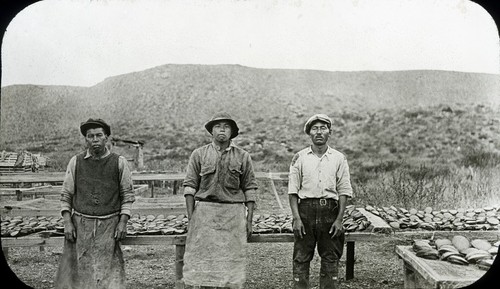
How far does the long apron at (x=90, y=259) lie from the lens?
Answer: 4023 millimetres

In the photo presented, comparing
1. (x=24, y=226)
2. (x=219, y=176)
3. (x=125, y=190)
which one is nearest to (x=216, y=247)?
(x=219, y=176)

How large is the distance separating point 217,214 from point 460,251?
7.42ft

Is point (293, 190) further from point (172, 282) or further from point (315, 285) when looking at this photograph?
point (172, 282)

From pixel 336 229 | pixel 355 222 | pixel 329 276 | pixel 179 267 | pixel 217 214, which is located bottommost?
pixel 179 267

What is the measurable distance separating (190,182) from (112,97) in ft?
117

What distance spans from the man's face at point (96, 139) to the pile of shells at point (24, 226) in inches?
49.9

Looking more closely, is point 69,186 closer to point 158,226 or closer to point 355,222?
point 158,226

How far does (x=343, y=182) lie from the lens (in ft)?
13.4

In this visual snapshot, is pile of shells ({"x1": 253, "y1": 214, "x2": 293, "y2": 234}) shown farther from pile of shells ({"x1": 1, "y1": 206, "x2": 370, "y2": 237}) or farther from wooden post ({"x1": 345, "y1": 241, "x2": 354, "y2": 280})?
wooden post ({"x1": 345, "y1": 241, "x2": 354, "y2": 280})

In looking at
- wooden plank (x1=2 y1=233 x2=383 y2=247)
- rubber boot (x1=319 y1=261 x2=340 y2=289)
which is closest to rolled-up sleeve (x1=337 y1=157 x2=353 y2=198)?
rubber boot (x1=319 y1=261 x2=340 y2=289)

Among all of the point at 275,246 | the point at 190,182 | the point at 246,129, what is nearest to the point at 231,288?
the point at 190,182

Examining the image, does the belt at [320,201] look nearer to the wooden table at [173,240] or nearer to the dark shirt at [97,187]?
the wooden table at [173,240]

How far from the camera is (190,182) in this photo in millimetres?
4105

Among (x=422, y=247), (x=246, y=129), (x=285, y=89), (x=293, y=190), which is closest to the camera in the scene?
(x=422, y=247)
